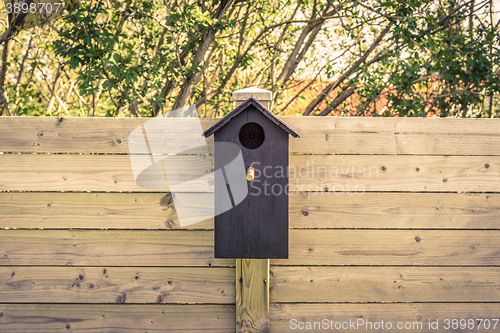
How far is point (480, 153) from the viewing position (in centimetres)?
159

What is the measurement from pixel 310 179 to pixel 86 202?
3.50 ft

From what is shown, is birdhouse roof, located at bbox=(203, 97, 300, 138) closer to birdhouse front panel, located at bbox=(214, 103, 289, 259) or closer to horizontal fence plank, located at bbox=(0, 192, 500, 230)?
birdhouse front panel, located at bbox=(214, 103, 289, 259)

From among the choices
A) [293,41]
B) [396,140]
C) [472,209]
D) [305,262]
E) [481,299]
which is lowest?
[481,299]

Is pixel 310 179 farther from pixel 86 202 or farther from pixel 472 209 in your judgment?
pixel 86 202

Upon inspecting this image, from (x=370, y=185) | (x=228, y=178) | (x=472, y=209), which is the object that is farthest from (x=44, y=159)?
(x=472, y=209)

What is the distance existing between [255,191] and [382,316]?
0.92 m

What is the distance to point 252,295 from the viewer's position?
1.55 m

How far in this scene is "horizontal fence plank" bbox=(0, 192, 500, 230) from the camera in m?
1.55

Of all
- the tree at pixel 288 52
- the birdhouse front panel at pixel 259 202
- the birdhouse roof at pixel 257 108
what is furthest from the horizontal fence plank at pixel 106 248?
the tree at pixel 288 52

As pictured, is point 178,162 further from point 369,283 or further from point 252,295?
point 369,283

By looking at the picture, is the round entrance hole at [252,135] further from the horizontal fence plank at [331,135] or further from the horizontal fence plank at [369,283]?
the horizontal fence plank at [369,283]

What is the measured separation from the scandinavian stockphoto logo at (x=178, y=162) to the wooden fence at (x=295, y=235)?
6cm

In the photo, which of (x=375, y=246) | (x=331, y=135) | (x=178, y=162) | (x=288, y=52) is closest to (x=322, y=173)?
(x=331, y=135)

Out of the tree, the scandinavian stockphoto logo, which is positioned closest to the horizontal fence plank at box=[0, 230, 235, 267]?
the scandinavian stockphoto logo
